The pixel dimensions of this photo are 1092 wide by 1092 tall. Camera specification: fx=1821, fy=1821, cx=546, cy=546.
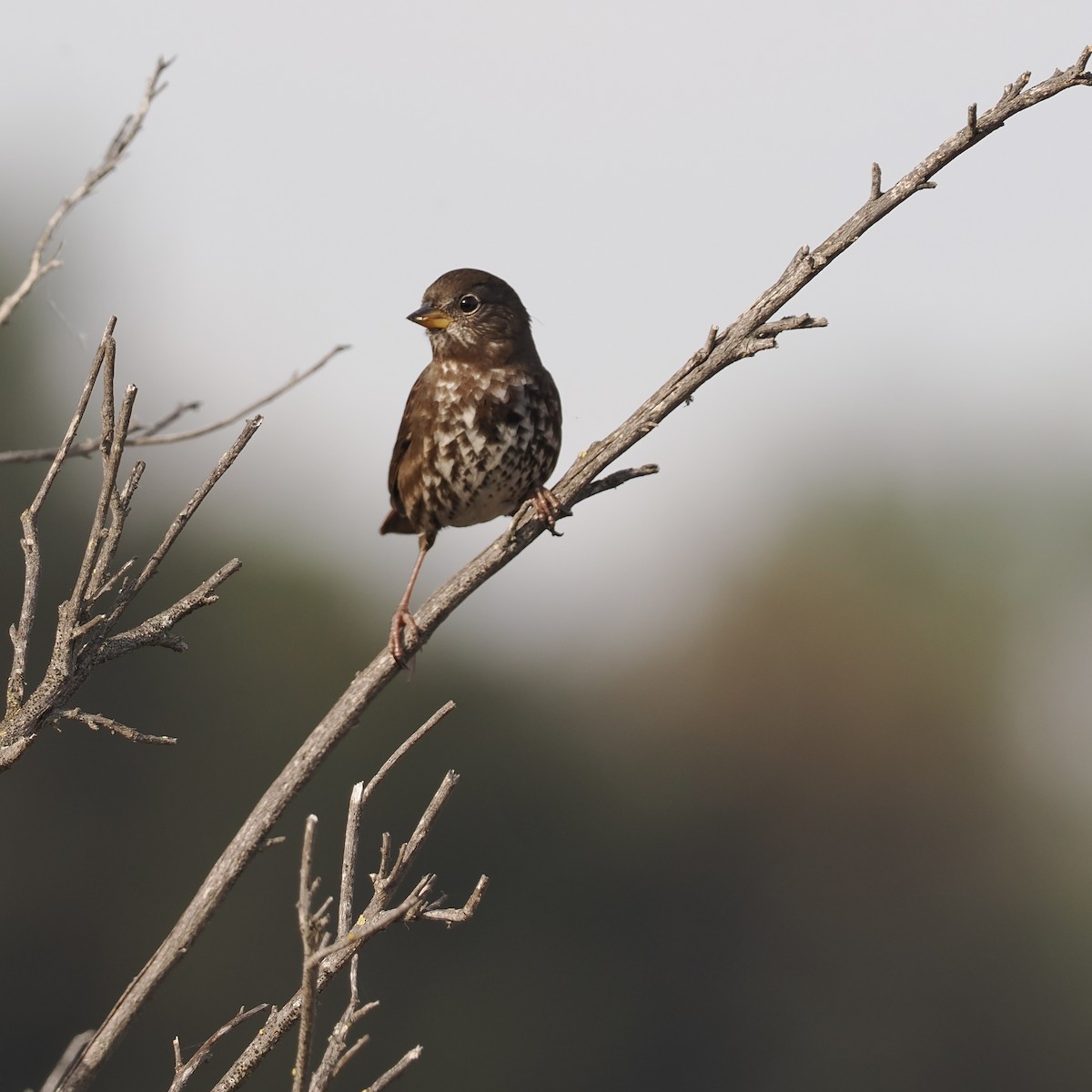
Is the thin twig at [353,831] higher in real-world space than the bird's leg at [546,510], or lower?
lower

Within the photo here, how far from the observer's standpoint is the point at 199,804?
45.5 m

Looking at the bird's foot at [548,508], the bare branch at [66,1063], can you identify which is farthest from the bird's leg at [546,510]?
the bare branch at [66,1063]

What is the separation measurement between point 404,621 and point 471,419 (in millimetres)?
1094

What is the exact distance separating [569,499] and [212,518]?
46457mm

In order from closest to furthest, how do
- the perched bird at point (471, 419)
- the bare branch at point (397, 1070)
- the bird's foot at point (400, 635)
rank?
1. the bare branch at point (397, 1070)
2. the bird's foot at point (400, 635)
3. the perched bird at point (471, 419)

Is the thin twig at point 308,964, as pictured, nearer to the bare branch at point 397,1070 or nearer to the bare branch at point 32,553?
the bare branch at point 397,1070

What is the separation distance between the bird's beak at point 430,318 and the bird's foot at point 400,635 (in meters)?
1.64

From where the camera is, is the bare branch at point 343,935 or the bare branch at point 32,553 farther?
the bare branch at point 32,553

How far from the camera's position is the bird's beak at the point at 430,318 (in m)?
7.91

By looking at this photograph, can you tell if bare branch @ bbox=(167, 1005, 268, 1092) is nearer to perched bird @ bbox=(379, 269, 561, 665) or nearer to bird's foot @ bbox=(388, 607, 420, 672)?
bird's foot @ bbox=(388, 607, 420, 672)

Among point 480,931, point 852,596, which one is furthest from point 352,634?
point 852,596

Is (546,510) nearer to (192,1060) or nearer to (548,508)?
(548,508)

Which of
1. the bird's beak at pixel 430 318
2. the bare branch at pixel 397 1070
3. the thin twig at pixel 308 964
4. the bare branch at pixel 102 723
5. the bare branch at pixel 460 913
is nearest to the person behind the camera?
the thin twig at pixel 308 964

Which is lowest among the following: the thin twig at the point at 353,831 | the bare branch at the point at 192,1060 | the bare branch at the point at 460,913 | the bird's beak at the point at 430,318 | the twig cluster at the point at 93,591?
the bare branch at the point at 192,1060
